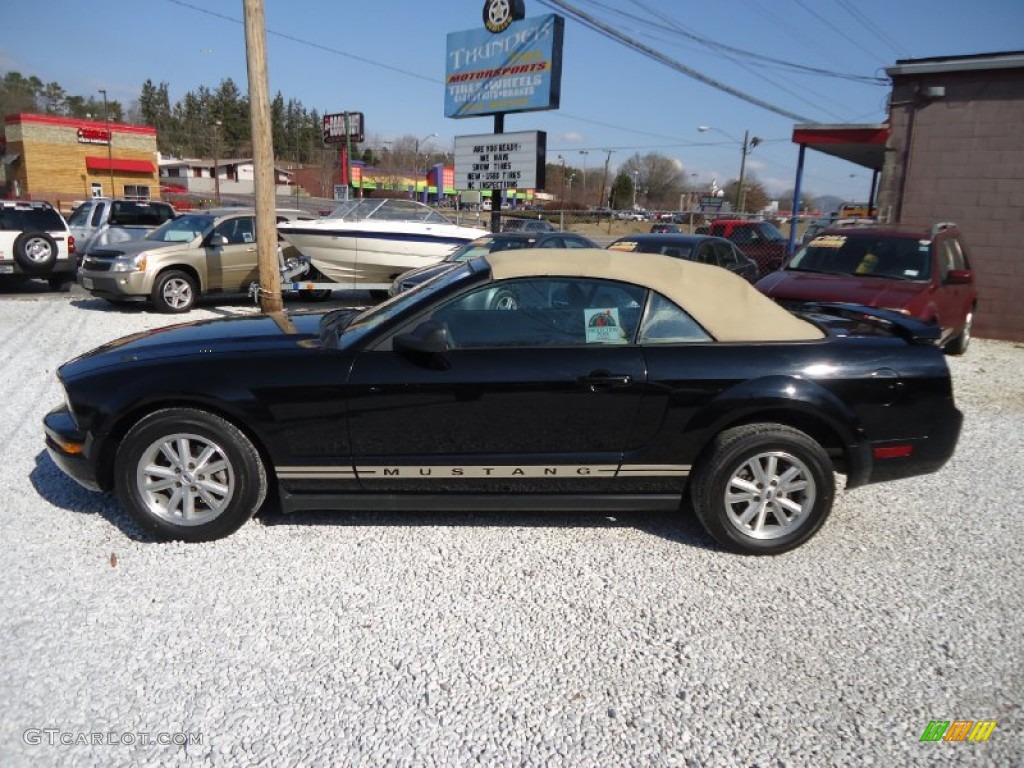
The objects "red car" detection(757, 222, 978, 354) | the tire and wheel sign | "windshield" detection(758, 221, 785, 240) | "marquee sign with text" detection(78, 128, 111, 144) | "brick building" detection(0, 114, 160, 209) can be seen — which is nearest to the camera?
"red car" detection(757, 222, 978, 354)

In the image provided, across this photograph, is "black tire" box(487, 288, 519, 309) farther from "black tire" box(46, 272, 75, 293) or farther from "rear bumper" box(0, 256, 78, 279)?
"black tire" box(46, 272, 75, 293)

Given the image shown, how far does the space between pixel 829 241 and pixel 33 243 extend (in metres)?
12.9

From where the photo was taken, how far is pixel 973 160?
10.7 m

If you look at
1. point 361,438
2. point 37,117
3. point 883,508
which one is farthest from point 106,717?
point 37,117

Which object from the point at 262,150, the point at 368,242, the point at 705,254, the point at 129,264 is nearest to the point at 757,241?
the point at 705,254

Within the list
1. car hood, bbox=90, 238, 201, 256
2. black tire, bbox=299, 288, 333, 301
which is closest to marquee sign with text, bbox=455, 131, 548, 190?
black tire, bbox=299, 288, 333, 301

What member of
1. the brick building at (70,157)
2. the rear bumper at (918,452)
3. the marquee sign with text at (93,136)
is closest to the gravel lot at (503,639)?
the rear bumper at (918,452)

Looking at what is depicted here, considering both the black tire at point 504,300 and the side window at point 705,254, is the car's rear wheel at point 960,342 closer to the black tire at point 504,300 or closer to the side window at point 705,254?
the side window at point 705,254

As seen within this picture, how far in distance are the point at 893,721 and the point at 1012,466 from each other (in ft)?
11.3

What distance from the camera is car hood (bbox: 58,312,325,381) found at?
357cm

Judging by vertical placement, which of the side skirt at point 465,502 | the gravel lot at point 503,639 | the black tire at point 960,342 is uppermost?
the black tire at point 960,342

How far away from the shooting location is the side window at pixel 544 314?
354cm

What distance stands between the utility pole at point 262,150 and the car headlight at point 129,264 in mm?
2635

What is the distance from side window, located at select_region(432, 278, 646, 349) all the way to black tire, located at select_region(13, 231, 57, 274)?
38.9 feet
